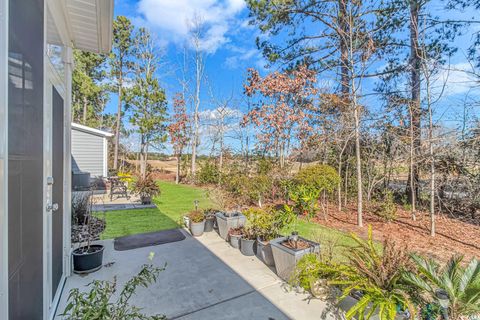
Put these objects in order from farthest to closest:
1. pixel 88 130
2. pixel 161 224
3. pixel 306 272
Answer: pixel 88 130
pixel 161 224
pixel 306 272

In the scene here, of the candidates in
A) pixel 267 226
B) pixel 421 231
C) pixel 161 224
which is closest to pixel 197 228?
pixel 161 224

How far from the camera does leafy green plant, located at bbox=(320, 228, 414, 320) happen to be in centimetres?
211

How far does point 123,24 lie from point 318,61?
1256 cm

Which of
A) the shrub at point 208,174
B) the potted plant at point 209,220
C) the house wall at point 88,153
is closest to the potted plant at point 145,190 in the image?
the potted plant at point 209,220

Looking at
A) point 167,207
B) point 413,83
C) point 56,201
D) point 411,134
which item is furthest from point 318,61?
point 56,201

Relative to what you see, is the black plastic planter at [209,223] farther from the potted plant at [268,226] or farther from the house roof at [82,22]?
the house roof at [82,22]

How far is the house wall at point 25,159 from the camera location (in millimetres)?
1150

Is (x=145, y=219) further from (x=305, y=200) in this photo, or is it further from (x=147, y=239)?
(x=305, y=200)

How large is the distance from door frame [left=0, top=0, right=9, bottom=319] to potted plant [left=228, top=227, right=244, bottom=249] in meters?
3.32

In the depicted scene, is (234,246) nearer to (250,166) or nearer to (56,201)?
(56,201)

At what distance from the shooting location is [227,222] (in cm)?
456

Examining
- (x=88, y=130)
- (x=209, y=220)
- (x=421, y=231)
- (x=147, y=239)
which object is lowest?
(x=421, y=231)

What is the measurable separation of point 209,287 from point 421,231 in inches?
197

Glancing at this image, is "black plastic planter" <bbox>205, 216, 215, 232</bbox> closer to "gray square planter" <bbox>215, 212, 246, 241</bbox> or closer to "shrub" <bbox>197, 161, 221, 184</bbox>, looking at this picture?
"gray square planter" <bbox>215, 212, 246, 241</bbox>
